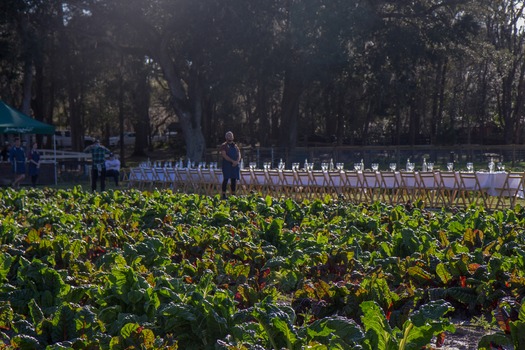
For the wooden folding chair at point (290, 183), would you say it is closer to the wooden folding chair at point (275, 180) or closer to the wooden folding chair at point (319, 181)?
the wooden folding chair at point (275, 180)

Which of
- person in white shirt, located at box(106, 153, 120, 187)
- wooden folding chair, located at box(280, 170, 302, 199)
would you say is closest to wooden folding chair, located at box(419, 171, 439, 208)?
wooden folding chair, located at box(280, 170, 302, 199)

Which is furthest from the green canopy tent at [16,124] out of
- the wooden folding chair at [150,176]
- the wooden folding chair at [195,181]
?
the wooden folding chair at [195,181]

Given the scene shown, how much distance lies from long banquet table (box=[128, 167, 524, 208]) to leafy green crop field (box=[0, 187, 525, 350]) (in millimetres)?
6204

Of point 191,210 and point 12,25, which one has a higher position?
point 12,25

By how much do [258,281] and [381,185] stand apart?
41.6ft

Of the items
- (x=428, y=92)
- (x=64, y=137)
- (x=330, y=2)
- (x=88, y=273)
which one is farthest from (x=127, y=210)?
(x=64, y=137)

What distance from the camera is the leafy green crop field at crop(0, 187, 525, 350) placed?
4.85 meters

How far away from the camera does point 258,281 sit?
24.4 ft

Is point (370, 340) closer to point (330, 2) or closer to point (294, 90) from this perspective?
point (330, 2)

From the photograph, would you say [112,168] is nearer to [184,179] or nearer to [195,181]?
[184,179]

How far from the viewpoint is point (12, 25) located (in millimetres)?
38656

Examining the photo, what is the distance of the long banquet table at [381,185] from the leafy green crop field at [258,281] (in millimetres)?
6204

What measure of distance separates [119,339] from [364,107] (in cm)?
5346

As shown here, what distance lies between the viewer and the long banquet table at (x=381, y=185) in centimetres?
1823
